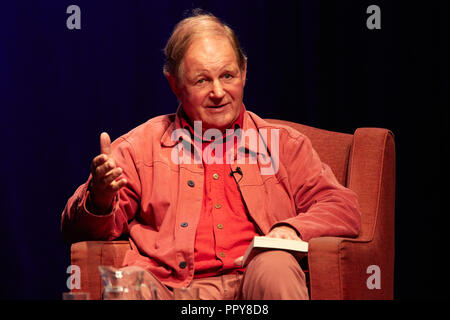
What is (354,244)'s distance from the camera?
7.98 ft

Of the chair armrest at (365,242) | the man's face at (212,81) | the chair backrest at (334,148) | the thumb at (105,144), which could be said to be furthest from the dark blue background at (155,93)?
the thumb at (105,144)

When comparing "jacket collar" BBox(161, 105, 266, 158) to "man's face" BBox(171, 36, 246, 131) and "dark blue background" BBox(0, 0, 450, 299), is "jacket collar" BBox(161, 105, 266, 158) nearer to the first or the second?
"man's face" BBox(171, 36, 246, 131)

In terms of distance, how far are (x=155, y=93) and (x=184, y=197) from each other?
117 cm

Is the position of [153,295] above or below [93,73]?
below

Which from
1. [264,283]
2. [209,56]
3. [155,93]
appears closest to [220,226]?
[264,283]

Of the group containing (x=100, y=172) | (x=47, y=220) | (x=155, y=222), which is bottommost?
(x=47, y=220)

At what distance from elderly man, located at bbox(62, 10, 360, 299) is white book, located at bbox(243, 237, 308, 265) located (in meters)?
0.07

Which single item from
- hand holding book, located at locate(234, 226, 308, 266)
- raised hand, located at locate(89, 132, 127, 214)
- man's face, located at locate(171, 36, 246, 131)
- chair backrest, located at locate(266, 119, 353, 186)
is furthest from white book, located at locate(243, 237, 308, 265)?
chair backrest, located at locate(266, 119, 353, 186)

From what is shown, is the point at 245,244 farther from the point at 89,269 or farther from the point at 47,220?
the point at 47,220

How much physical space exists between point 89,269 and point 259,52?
1565mm
